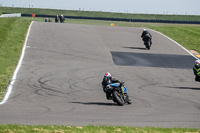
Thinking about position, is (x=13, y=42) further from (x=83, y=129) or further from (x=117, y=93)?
(x=83, y=129)

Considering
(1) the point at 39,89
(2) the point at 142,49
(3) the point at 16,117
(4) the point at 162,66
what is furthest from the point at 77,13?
(3) the point at 16,117

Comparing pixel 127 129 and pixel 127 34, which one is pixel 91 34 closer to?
pixel 127 34

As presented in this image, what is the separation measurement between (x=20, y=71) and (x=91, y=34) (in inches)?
676


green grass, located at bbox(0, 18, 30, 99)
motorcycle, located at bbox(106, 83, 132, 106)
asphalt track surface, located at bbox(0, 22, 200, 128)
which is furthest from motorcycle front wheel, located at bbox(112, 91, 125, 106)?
green grass, located at bbox(0, 18, 30, 99)

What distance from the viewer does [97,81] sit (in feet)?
71.3

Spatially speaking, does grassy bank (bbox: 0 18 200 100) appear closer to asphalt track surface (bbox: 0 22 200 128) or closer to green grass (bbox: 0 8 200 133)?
green grass (bbox: 0 8 200 133)

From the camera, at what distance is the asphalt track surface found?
13.4 m

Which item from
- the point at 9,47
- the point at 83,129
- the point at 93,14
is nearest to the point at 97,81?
the point at 9,47

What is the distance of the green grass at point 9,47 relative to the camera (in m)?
21.5

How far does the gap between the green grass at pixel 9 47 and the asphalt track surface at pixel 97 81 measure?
2.03 feet

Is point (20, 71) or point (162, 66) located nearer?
point (20, 71)

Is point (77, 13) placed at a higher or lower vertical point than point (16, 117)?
lower

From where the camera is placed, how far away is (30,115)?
1308 centimetres

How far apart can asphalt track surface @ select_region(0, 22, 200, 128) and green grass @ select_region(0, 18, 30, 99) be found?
62 centimetres
